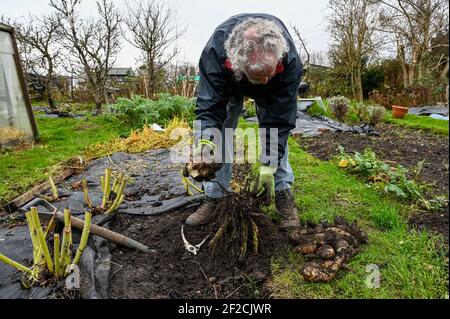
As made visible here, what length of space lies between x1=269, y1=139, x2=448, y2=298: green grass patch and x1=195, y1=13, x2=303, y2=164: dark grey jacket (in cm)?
75

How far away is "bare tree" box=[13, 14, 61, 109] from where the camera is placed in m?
9.41

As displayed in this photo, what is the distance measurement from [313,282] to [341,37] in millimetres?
11637

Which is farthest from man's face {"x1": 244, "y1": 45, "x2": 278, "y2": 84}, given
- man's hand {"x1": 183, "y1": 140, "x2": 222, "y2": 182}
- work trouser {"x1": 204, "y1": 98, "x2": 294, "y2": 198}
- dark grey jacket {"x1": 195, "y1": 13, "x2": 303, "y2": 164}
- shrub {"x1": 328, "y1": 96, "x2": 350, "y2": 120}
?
shrub {"x1": 328, "y1": 96, "x2": 350, "y2": 120}

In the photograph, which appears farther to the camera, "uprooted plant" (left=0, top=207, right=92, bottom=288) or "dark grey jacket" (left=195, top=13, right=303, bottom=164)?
"dark grey jacket" (left=195, top=13, right=303, bottom=164)

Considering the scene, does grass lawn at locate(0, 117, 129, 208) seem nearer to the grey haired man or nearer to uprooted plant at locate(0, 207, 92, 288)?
uprooted plant at locate(0, 207, 92, 288)

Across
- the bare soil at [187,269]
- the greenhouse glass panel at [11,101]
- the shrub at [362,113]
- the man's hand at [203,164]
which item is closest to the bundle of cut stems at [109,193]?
the bare soil at [187,269]

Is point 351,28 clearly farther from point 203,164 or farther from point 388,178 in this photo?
point 203,164

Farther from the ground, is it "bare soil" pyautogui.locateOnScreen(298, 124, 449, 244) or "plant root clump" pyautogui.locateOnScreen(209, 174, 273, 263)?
"plant root clump" pyautogui.locateOnScreen(209, 174, 273, 263)

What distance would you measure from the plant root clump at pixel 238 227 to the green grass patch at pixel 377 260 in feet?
0.59

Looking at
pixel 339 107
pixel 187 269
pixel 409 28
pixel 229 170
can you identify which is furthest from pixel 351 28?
pixel 187 269

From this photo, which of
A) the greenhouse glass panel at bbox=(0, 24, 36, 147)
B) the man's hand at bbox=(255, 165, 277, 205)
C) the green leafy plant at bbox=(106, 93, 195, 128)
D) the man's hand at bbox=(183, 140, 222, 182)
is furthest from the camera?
the green leafy plant at bbox=(106, 93, 195, 128)

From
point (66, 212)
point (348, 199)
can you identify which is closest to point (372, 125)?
point (348, 199)

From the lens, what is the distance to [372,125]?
740cm

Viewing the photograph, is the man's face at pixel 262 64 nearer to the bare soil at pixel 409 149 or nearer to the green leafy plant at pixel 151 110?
the bare soil at pixel 409 149
